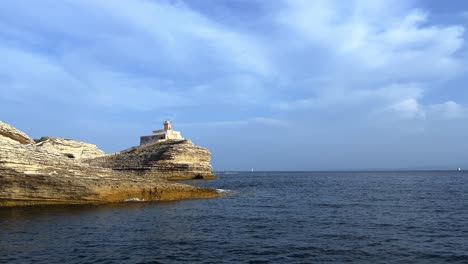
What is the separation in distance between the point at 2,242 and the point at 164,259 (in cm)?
821

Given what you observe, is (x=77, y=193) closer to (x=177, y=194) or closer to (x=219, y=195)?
(x=177, y=194)

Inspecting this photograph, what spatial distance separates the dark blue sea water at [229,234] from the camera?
54.6ft

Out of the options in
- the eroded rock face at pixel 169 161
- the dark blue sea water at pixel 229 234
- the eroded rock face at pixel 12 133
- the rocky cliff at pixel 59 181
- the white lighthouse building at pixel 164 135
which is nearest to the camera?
the dark blue sea water at pixel 229 234

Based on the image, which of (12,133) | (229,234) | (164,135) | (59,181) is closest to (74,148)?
(164,135)

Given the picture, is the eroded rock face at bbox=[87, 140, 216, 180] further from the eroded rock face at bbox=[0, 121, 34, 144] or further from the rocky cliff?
the rocky cliff

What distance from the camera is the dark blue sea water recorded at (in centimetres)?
1666

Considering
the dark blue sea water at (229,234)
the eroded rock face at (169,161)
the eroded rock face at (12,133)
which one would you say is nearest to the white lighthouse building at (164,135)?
the eroded rock face at (169,161)

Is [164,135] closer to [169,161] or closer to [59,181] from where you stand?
[169,161]

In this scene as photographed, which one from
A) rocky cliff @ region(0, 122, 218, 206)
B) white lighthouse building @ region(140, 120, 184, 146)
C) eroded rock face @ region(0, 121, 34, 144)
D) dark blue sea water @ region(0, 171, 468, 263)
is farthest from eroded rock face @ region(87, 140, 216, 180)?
dark blue sea water @ region(0, 171, 468, 263)

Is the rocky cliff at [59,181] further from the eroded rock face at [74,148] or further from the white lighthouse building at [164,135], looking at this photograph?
the white lighthouse building at [164,135]

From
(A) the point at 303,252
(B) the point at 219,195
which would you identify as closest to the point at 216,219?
(A) the point at 303,252

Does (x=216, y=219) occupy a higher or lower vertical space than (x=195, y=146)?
lower

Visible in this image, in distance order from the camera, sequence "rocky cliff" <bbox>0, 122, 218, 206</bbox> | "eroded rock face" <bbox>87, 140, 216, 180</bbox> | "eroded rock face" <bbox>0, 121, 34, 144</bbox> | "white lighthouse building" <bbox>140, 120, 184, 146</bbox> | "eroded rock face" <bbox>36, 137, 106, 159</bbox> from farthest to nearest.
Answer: "white lighthouse building" <bbox>140, 120, 184, 146</bbox> → "eroded rock face" <bbox>36, 137, 106, 159</bbox> → "eroded rock face" <bbox>87, 140, 216, 180</bbox> → "eroded rock face" <bbox>0, 121, 34, 144</bbox> → "rocky cliff" <bbox>0, 122, 218, 206</bbox>

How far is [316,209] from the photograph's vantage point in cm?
3278
